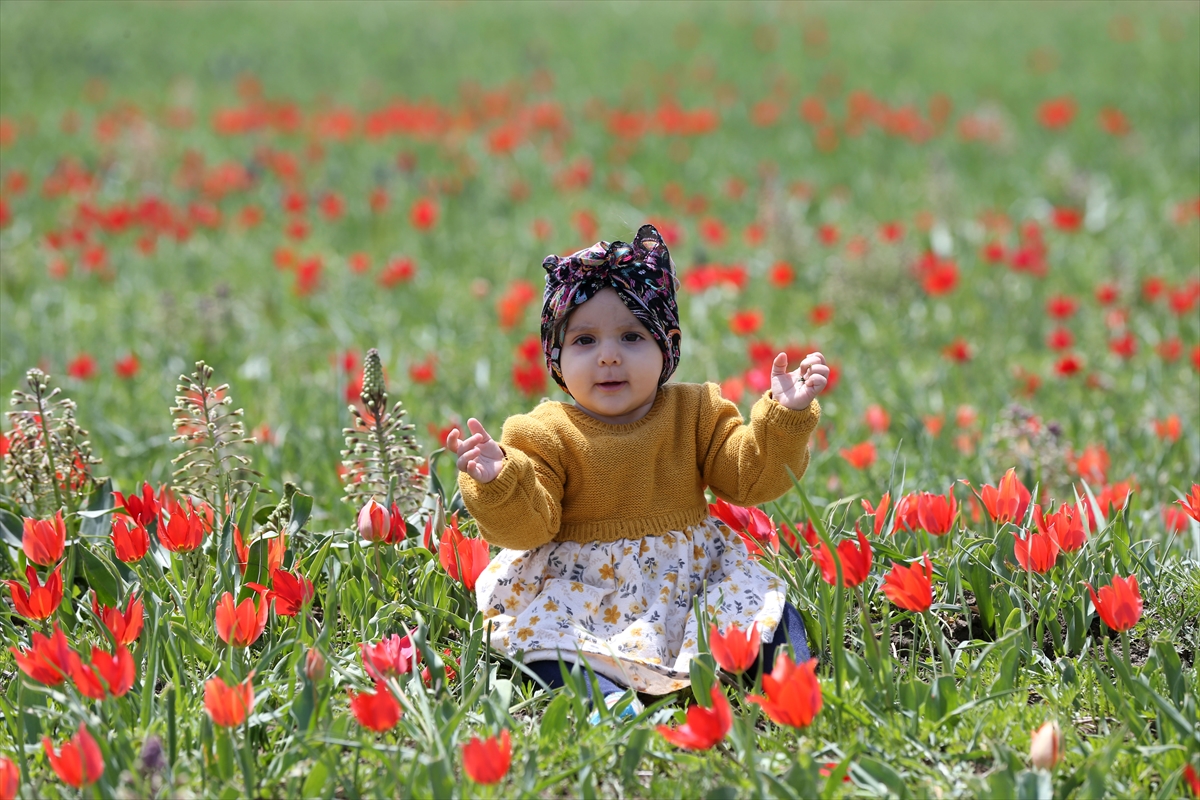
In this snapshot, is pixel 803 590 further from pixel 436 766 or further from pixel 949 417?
pixel 949 417

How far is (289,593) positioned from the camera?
2.37 meters

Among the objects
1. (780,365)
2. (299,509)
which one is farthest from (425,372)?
(780,365)

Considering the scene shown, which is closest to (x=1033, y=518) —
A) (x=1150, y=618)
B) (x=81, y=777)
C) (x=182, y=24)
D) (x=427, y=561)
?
(x=1150, y=618)

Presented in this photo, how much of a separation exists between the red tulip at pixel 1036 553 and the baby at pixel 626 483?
441 mm

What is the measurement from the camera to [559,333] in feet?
8.18

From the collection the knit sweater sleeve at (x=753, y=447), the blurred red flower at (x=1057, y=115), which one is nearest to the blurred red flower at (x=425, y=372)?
the knit sweater sleeve at (x=753, y=447)

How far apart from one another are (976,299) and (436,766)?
14.5ft

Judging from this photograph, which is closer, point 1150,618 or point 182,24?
point 1150,618

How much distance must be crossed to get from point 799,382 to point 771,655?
0.53 metres

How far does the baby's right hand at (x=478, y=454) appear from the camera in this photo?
2.23 m

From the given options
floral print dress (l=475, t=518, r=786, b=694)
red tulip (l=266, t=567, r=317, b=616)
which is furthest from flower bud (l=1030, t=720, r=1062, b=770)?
red tulip (l=266, t=567, r=317, b=616)

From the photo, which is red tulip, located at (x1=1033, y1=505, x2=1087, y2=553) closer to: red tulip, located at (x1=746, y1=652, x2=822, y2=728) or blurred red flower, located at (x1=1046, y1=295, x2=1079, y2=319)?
red tulip, located at (x1=746, y1=652, x2=822, y2=728)

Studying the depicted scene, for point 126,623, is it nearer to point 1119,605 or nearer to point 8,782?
point 8,782

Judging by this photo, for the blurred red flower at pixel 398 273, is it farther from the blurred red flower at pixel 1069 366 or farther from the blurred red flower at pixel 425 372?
the blurred red flower at pixel 1069 366
